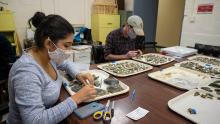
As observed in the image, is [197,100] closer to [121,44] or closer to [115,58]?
[115,58]

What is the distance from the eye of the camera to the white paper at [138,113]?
34.0 inches

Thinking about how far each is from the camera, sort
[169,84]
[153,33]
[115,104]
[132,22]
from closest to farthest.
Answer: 1. [115,104]
2. [169,84]
3. [132,22]
4. [153,33]

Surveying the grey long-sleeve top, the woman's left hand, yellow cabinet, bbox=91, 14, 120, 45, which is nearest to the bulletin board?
yellow cabinet, bbox=91, 14, 120, 45

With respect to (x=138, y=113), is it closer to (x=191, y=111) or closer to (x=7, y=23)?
(x=191, y=111)

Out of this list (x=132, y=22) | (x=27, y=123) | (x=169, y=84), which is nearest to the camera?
(x=27, y=123)

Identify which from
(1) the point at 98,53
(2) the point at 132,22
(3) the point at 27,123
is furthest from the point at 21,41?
(3) the point at 27,123

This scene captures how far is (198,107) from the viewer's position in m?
0.96

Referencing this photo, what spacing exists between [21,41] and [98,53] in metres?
1.92

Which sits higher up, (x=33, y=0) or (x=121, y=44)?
(x=33, y=0)

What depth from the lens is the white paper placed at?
86 cm

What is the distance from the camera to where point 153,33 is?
4836 millimetres

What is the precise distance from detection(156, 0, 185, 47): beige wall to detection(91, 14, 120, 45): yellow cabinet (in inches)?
46.2

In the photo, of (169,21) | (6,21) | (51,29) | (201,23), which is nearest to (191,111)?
Result: (51,29)

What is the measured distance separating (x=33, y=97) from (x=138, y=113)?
524 mm
